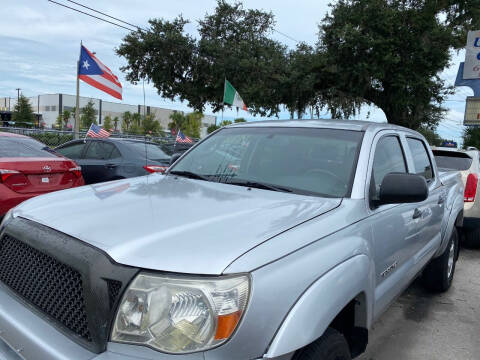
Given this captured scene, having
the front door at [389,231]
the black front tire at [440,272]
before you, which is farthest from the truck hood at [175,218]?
the black front tire at [440,272]

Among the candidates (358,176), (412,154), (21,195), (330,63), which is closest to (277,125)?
(358,176)

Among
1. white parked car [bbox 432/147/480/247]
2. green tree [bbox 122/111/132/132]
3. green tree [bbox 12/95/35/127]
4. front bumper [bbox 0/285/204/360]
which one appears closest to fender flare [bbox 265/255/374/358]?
front bumper [bbox 0/285/204/360]

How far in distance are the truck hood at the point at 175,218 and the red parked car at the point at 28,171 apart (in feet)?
10.1

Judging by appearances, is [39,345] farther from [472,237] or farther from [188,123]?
[188,123]

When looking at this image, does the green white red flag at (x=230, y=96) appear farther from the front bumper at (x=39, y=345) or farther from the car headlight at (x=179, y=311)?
the car headlight at (x=179, y=311)

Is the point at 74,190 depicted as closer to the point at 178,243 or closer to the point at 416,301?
the point at 178,243

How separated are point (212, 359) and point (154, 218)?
0.74 m

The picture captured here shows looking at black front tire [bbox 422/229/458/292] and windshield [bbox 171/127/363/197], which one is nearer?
windshield [bbox 171/127/363/197]

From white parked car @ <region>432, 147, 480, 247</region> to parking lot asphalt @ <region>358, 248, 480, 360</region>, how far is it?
1.43m

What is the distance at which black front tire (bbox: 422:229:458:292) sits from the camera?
4.46 m

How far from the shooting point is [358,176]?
257 centimetres

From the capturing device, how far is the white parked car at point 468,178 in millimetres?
6293

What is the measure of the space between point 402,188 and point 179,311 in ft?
4.91

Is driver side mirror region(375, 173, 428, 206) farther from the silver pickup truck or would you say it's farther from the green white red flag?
the green white red flag
